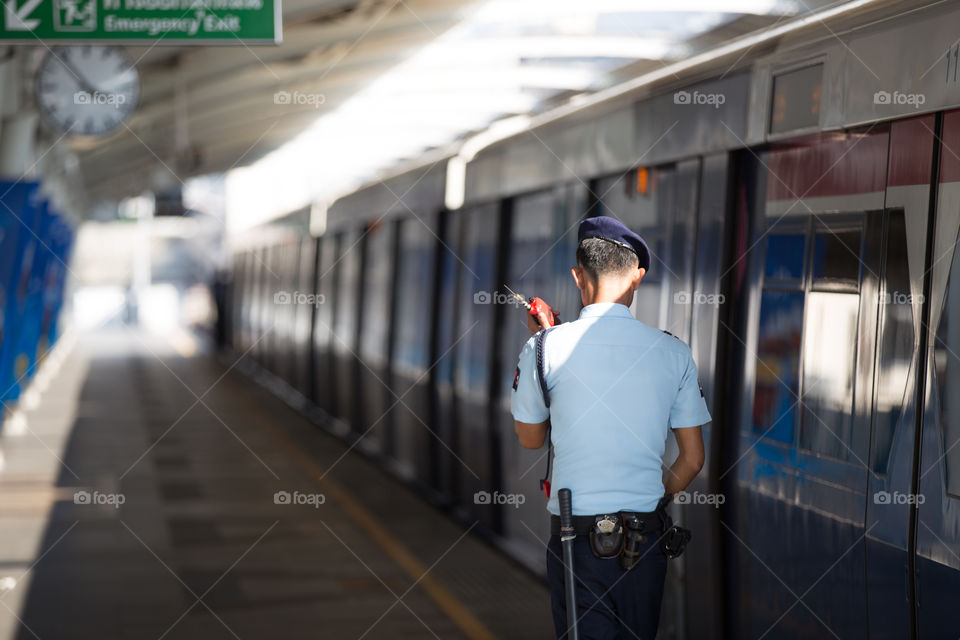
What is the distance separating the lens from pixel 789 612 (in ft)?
15.3

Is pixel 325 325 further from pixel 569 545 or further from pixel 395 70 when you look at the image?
pixel 569 545

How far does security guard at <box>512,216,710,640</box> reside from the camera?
3.50 m

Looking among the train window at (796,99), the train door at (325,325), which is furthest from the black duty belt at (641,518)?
the train door at (325,325)

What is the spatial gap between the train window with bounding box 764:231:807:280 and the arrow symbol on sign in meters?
3.90

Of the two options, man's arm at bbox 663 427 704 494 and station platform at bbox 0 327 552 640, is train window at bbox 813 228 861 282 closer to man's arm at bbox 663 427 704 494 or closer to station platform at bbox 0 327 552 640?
man's arm at bbox 663 427 704 494

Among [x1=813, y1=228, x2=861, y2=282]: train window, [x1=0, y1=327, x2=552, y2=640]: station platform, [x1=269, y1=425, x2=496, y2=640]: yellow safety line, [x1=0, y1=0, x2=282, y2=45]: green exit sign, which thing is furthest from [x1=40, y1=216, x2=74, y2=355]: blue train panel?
[x1=813, y1=228, x2=861, y2=282]: train window

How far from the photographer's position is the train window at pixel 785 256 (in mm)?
4654

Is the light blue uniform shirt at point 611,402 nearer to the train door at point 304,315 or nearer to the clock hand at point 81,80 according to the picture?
the clock hand at point 81,80

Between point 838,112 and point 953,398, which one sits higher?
point 838,112

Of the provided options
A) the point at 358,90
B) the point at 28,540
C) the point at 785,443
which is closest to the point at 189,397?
the point at 358,90

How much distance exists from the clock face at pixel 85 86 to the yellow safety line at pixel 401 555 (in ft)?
12.5

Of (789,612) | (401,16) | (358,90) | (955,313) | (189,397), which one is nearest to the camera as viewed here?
(955,313)

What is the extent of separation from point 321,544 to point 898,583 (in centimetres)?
505

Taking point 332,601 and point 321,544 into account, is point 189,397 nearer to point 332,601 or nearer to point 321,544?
point 321,544
